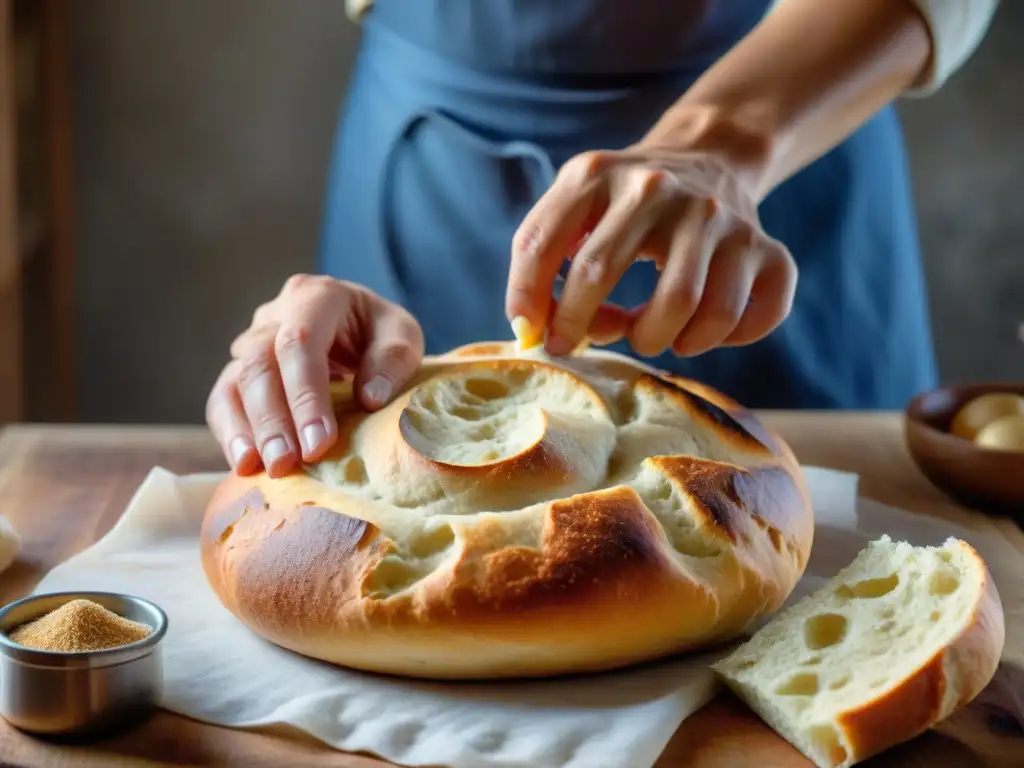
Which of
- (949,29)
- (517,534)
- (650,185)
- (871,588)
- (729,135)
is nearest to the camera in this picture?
(517,534)

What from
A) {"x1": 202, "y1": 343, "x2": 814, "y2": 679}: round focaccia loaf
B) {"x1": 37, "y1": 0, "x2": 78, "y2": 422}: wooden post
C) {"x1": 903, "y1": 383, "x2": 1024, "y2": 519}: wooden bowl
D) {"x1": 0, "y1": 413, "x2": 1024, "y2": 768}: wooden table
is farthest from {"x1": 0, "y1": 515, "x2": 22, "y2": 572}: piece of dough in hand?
{"x1": 37, "y1": 0, "x2": 78, "y2": 422}: wooden post

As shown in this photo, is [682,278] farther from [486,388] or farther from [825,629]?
[825,629]

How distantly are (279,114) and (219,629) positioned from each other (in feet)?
7.38

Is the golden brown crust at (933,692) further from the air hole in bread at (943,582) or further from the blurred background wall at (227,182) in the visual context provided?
the blurred background wall at (227,182)

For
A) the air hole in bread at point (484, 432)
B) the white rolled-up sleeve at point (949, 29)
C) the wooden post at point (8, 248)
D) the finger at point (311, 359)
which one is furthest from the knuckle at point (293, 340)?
the wooden post at point (8, 248)

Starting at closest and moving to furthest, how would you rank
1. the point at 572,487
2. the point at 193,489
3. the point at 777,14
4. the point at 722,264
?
the point at 572,487 < the point at 722,264 < the point at 193,489 < the point at 777,14

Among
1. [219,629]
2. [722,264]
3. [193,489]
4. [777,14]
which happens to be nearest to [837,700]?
[722,264]

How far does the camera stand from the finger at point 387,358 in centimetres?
145

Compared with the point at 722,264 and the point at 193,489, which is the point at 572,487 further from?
the point at 193,489

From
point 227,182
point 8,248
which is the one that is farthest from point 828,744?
point 227,182

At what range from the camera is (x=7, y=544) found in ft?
4.90

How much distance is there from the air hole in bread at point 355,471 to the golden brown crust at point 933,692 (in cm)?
56

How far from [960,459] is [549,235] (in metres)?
0.73

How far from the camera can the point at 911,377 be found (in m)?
2.30
